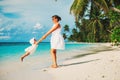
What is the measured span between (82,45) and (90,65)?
0.71 metres

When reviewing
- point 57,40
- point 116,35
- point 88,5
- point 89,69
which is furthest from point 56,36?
point 88,5

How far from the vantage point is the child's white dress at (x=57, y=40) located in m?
2.57

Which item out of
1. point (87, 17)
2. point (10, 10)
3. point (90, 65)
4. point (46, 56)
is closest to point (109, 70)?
point (90, 65)

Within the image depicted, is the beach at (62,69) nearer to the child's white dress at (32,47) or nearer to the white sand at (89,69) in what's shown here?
the white sand at (89,69)

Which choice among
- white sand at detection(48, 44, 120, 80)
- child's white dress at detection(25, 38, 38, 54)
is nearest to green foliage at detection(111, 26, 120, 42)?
white sand at detection(48, 44, 120, 80)

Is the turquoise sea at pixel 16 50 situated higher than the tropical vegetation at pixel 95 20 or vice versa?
→ the tropical vegetation at pixel 95 20

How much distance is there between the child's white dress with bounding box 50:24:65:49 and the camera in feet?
8.44

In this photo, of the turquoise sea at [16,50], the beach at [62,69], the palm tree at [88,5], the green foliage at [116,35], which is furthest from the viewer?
the palm tree at [88,5]

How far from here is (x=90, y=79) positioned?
2.49 meters

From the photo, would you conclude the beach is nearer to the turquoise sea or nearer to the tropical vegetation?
the turquoise sea

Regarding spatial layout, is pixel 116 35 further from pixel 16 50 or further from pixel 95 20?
pixel 16 50

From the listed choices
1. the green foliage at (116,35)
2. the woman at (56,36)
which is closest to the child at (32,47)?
the woman at (56,36)

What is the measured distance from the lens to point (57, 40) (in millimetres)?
2582

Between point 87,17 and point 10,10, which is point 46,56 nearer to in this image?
point 10,10
